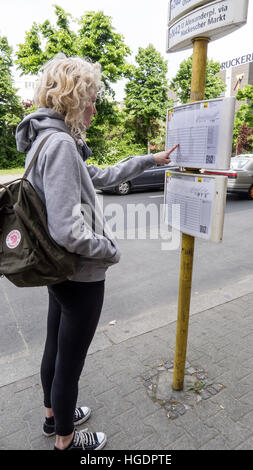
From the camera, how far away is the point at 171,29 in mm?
1947

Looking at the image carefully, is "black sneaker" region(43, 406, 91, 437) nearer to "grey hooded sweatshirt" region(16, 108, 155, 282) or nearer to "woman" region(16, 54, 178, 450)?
"woman" region(16, 54, 178, 450)

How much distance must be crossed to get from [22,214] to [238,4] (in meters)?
1.41

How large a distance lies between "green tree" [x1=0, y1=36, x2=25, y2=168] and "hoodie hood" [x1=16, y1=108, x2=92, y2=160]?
83.2ft

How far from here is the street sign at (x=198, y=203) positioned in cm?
173

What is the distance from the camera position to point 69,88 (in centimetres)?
140

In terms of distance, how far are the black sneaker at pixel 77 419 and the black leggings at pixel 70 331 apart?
243mm

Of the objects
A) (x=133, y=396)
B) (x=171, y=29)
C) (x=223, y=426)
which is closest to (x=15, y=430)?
(x=133, y=396)

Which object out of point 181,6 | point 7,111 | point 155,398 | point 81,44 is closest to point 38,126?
point 181,6

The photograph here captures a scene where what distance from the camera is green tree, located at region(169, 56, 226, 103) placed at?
26734mm

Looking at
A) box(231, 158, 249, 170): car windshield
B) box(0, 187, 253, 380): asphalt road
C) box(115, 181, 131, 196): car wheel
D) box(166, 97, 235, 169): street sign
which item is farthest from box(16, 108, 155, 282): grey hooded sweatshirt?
box(231, 158, 249, 170): car windshield

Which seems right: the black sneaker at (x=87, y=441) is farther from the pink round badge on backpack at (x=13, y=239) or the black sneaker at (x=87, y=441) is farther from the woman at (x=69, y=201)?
the pink round badge on backpack at (x=13, y=239)

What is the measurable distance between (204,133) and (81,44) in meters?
21.2
